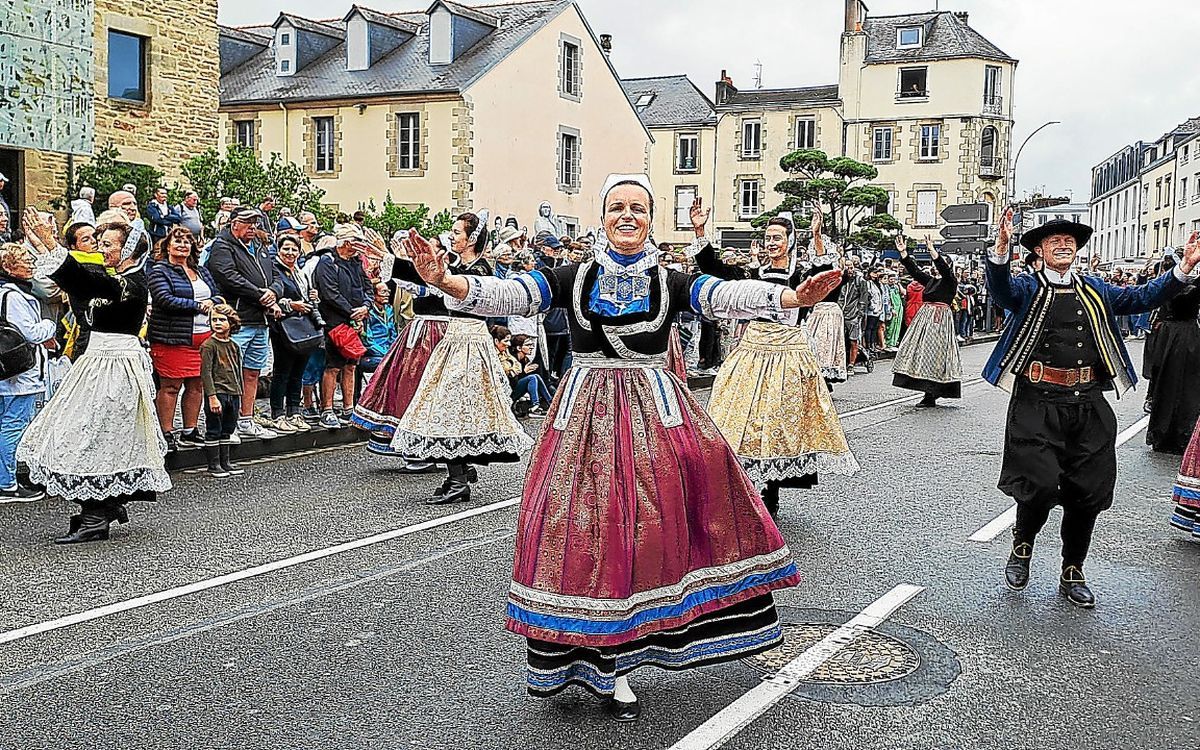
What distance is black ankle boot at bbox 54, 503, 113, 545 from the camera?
7.65 meters

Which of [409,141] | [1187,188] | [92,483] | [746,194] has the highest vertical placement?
[1187,188]

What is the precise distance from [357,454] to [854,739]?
25.0 feet

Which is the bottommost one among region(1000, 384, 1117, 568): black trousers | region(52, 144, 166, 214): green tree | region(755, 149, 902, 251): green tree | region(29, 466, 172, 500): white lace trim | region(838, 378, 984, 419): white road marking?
region(838, 378, 984, 419): white road marking

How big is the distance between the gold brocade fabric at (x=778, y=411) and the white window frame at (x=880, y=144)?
50.5 metres

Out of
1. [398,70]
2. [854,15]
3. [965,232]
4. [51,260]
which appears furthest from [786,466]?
[854,15]

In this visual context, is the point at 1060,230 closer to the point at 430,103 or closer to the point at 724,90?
the point at 430,103

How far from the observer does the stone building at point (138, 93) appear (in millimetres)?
22266

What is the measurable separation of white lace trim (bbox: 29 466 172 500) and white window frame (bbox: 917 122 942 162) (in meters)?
52.8

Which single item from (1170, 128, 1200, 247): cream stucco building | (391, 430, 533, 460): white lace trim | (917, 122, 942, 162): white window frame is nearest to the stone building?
(391, 430, 533, 460): white lace trim

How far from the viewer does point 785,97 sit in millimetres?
56750

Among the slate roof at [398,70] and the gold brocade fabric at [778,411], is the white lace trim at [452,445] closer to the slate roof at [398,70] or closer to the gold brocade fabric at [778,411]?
the gold brocade fabric at [778,411]

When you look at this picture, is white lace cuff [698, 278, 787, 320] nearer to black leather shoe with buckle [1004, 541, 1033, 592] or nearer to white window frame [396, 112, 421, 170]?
black leather shoe with buckle [1004, 541, 1033, 592]

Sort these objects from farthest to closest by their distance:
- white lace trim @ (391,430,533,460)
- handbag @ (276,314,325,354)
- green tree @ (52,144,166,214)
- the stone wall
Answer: the stone wall
green tree @ (52,144,166,214)
handbag @ (276,314,325,354)
white lace trim @ (391,430,533,460)

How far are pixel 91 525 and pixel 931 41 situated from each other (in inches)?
2151
